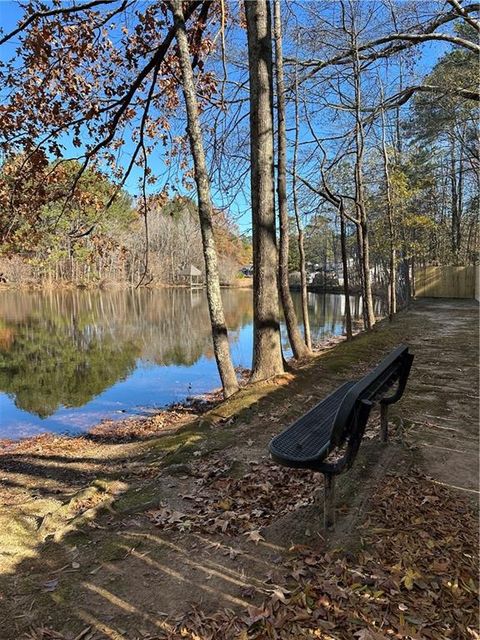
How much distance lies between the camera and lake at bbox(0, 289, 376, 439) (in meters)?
10.8

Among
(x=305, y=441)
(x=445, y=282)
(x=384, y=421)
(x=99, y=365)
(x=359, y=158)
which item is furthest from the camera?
(x=445, y=282)

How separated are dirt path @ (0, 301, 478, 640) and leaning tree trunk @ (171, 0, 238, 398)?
235 cm

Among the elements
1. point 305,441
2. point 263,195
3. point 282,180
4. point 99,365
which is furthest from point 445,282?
point 305,441

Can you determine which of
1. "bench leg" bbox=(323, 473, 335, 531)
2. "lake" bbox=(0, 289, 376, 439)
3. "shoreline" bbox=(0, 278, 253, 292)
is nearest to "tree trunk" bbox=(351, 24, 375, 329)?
"lake" bbox=(0, 289, 376, 439)

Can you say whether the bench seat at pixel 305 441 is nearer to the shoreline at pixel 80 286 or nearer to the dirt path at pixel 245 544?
the dirt path at pixel 245 544

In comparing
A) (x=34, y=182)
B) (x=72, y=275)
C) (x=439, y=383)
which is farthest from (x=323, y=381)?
(x=72, y=275)

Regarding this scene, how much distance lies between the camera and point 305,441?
275 cm

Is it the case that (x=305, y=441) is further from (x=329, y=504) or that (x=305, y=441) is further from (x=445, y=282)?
(x=445, y=282)

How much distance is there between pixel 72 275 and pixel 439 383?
202 ft

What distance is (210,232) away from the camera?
6770 mm

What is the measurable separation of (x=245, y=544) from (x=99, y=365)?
45.8 ft

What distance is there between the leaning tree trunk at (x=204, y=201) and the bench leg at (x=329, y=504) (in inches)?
174

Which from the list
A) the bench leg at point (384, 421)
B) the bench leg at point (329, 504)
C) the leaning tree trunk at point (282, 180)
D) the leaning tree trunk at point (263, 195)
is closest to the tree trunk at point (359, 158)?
the leaning tree trunk at point (282, 180)

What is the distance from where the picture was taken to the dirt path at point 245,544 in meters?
2.08
